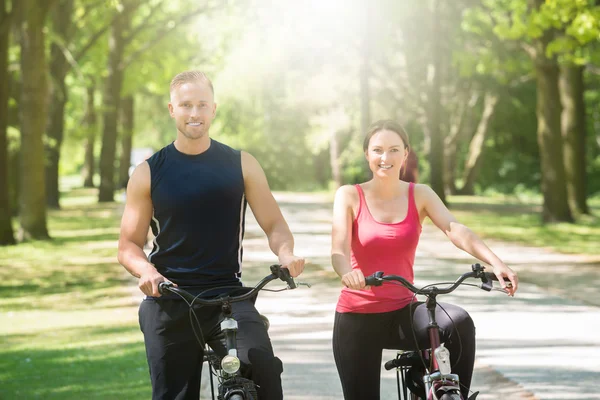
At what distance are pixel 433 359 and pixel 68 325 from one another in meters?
7.84

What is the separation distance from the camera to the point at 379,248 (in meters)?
4.86

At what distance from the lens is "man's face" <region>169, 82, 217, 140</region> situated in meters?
4.50

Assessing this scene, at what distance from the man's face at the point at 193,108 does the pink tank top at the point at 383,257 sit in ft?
2.88

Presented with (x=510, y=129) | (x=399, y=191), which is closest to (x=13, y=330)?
(x=399, y=191)

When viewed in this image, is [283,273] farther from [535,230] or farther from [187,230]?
[535,230]

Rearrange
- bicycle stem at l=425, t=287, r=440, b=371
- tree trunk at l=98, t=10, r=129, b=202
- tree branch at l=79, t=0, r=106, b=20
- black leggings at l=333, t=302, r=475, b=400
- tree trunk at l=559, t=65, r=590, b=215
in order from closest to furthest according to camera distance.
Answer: bicycle stem at l=425, t=287, r=440, b=371 < black leggings at l=333, t=302, r=475, b=400 < tree trunk at l=559, t=65, r=590, b=215 < tree branch at l=79, t=0, r=106, b=20 < tree trunk at l=98, t=10, r=129, b=202

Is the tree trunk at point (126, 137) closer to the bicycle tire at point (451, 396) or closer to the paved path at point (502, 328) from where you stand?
the paved path at point (502, 328)

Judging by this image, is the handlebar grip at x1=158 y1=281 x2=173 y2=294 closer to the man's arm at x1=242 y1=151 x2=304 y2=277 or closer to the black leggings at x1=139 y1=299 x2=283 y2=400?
the black leggings at x1=139 y1=299 x2=283 y2=400

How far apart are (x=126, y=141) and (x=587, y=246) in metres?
28.9

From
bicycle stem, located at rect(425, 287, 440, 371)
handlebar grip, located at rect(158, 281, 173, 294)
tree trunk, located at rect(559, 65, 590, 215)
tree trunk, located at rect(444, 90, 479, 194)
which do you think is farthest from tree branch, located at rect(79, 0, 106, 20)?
handlebar grip, located at rect(158, 281, 173, 294)

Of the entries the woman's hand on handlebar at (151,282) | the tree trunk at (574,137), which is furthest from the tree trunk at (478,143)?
the woman's hand on handlebar at (151,282)

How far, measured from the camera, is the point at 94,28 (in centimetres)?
3844

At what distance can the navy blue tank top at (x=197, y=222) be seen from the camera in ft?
14.5

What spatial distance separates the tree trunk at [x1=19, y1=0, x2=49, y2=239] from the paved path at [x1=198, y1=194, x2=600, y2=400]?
5.81 m
